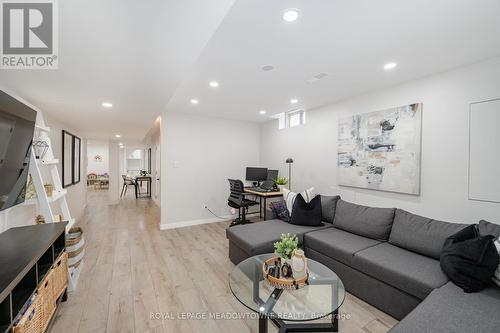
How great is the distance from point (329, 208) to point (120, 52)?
3.17 meters

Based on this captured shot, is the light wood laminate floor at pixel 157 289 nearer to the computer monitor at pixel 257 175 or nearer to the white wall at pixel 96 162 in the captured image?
the computer monitor at pixel 257 175

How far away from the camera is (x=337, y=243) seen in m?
2.48

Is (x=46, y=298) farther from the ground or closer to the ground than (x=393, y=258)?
closer to the ground

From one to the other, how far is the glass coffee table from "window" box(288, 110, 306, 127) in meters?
3.14

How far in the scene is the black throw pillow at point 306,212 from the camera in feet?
10.3

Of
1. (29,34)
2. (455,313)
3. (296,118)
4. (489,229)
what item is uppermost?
(296,118)

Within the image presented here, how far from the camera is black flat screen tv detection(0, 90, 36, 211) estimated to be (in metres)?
1.59

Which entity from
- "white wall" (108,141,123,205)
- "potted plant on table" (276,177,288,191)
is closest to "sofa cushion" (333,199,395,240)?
"potted plant on table" (276,177,288,191)

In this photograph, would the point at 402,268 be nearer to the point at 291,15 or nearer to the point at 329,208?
the point at 329,208

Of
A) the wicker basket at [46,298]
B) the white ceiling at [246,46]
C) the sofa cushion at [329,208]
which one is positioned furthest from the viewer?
the sofa cushion at [329,208]

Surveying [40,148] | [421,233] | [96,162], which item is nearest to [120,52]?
[40,148]

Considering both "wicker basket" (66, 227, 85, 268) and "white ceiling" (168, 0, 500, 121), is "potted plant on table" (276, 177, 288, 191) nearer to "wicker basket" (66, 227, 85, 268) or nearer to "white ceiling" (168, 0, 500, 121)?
"white ceiling" (168, 0, 500, 121)

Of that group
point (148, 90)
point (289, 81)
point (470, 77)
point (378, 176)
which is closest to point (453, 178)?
point (378, 176)

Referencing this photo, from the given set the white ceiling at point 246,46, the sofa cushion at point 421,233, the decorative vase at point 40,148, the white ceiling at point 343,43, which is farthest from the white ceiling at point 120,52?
the sofa cushion at point 421,233
